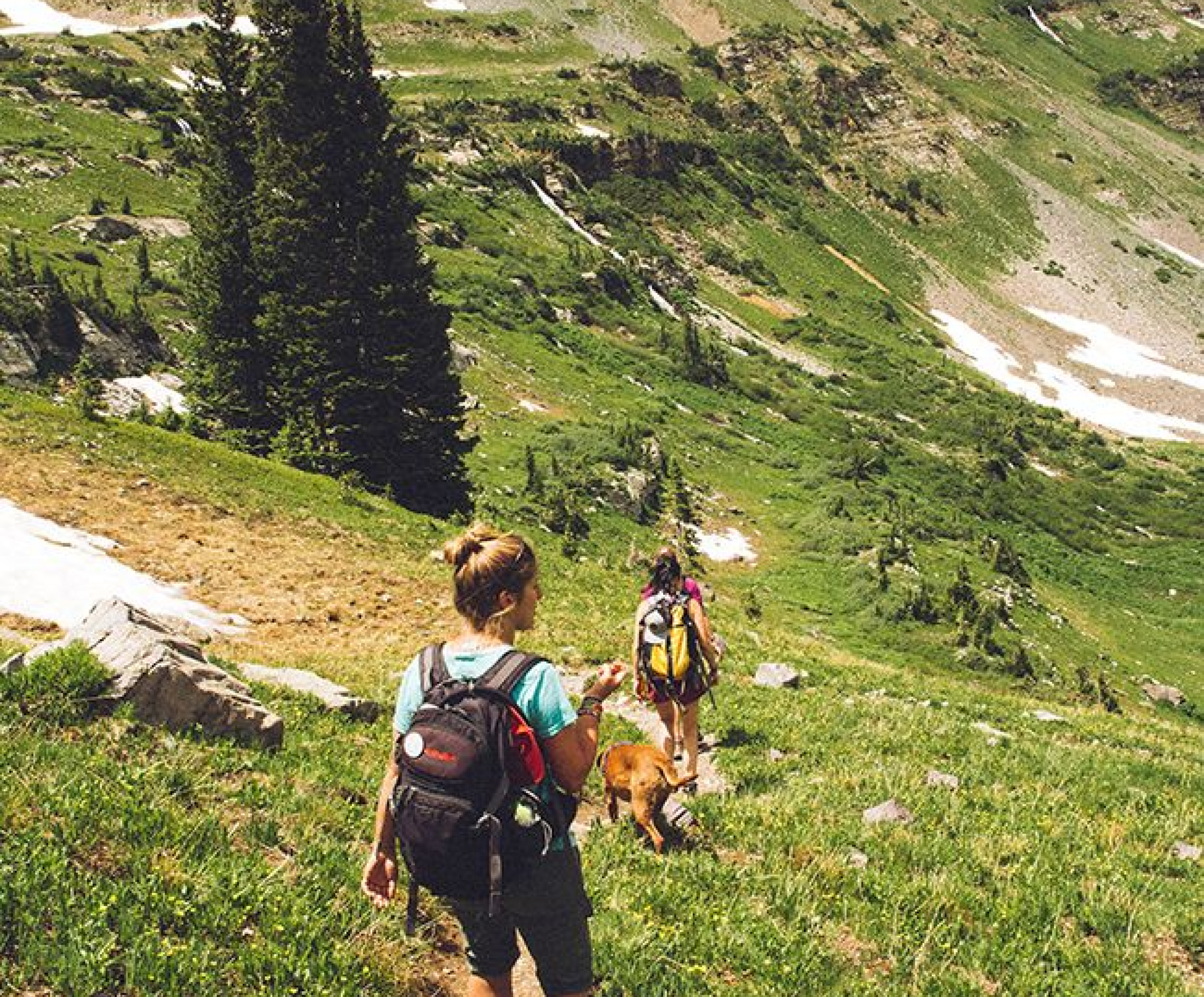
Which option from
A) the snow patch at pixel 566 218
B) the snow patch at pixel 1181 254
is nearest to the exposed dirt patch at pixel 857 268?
the snow patch at pixel 566 218

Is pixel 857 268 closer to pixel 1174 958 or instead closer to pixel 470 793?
pixel 1174 958

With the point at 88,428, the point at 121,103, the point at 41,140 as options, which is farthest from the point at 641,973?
the point at 121,103

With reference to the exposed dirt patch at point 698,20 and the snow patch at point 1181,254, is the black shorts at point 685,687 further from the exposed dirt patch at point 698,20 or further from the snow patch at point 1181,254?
the exposed dirt patch at point 698,20

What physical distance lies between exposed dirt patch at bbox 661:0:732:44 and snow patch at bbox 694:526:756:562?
13843 cm

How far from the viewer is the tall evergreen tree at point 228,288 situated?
2561 cm

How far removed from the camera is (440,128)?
86812 mm

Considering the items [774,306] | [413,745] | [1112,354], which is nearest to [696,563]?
[413,745]

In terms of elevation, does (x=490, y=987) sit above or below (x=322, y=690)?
above

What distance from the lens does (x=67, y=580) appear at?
13359mm

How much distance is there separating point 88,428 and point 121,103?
2891 inches

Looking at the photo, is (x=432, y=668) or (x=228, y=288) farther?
(x=228, y=288)

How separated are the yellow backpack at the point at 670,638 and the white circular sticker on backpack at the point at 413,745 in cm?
525

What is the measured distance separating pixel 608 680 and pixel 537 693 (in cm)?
70

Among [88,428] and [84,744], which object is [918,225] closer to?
[88,428]
